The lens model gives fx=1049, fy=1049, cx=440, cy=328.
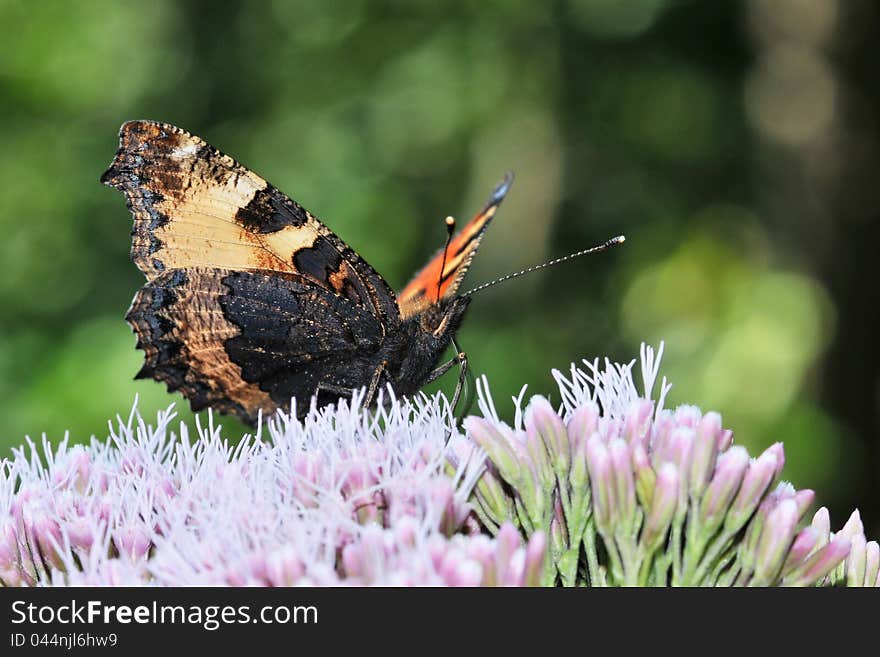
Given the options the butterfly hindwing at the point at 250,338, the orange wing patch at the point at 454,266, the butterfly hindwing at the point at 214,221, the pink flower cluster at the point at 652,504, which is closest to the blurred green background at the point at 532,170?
the butterfly hindwing at the point at 250,338

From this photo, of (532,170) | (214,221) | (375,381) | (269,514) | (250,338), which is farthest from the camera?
(532,170)

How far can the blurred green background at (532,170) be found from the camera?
7012mm

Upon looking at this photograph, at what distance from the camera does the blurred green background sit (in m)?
7.01

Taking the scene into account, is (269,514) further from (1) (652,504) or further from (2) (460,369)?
(2) (460,369)

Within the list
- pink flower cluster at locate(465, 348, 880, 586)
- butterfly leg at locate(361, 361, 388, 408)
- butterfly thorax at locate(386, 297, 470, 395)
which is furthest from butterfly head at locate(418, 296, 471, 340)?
pink flower cluster at locate(465, 348, 880, 586)

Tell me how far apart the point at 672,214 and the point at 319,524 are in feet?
31.0

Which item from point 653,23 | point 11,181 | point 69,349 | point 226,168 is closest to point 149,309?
point 226,168

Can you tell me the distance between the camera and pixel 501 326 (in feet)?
31.1

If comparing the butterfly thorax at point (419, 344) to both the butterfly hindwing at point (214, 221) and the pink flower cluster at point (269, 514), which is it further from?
the pink flower cluster at point (269, 514)

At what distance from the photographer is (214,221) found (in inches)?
152

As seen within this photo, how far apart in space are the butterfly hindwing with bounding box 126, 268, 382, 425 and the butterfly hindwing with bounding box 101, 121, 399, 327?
6 cm

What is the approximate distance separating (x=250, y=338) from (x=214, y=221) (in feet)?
1.50

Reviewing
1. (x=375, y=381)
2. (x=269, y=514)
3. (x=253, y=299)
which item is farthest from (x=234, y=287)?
(x=269, y=514)
